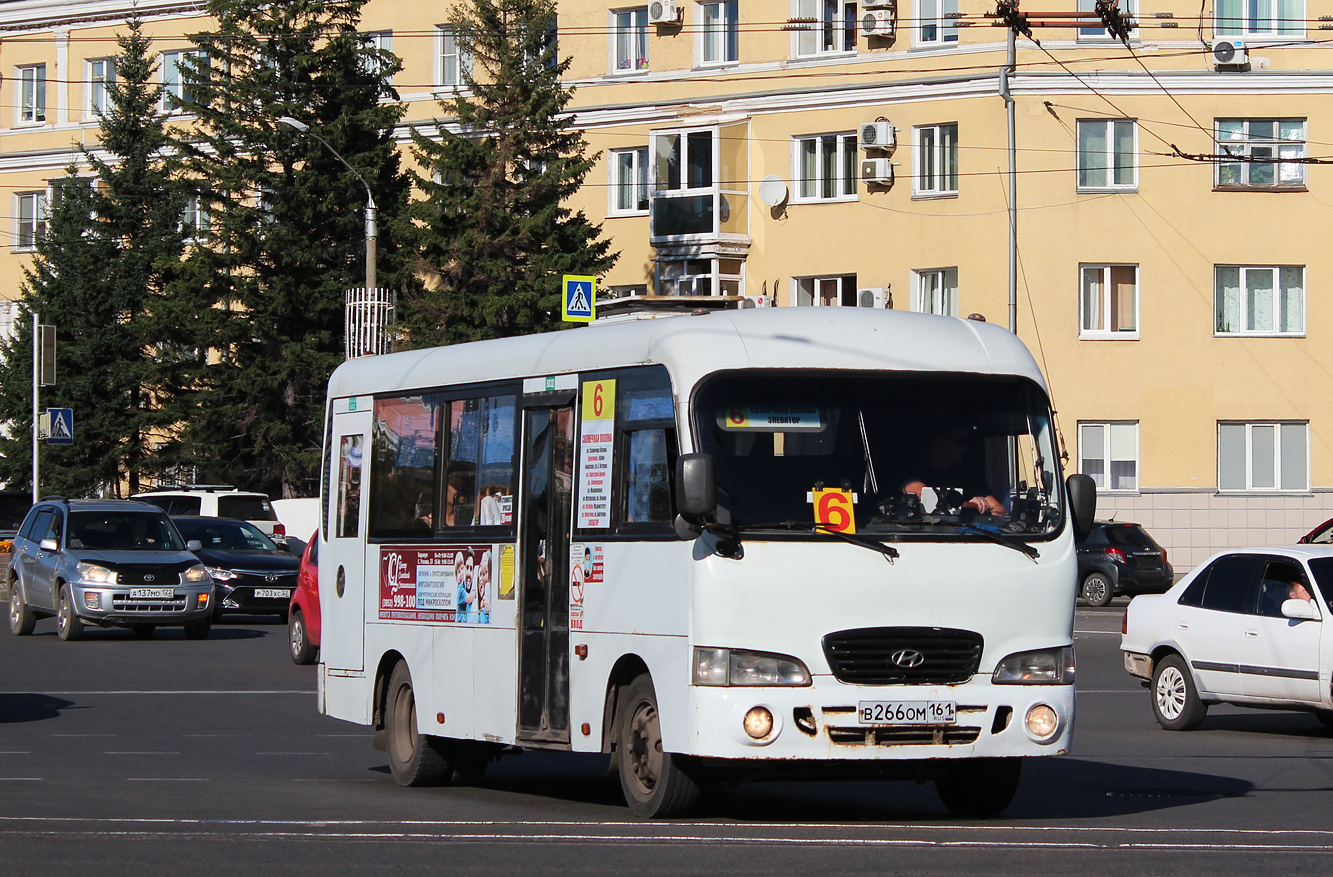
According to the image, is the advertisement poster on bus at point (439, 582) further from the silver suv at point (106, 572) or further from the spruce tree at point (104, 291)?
the spruce tree at point (104, 291)

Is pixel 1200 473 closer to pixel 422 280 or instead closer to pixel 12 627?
pixel 422 280

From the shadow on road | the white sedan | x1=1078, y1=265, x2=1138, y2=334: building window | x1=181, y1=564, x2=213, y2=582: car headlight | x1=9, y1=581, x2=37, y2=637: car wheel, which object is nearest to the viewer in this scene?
the white sedan

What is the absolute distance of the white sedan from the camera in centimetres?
1636

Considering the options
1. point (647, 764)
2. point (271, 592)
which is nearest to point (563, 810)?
point (647, 764)

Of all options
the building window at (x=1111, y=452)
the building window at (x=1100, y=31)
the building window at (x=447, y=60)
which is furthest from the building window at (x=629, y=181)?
the building window at (x=1111, y=452)

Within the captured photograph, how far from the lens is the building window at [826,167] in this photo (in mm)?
46969

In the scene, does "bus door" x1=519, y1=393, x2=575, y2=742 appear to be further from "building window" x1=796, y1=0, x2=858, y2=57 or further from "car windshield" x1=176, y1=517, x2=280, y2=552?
"building window" x1=796, y1=0, x2=858, y2=57

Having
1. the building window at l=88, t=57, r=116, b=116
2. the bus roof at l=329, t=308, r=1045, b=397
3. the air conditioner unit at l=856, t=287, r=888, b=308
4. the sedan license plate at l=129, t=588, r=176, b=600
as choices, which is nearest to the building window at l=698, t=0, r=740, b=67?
the air conditioner unit at l=856, t=287, r=888, b=308

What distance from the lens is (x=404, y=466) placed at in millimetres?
13578

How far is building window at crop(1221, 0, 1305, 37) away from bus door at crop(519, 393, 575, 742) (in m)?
35.6

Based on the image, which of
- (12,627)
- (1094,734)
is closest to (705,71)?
(12,627)

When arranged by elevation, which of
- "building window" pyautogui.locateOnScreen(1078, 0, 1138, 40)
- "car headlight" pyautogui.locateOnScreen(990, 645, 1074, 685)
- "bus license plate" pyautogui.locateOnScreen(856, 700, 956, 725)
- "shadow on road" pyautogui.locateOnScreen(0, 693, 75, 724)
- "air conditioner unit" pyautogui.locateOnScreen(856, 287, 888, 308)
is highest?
"building window" pyautogui.locateOnScreen(1078, 0, 1138, 40)

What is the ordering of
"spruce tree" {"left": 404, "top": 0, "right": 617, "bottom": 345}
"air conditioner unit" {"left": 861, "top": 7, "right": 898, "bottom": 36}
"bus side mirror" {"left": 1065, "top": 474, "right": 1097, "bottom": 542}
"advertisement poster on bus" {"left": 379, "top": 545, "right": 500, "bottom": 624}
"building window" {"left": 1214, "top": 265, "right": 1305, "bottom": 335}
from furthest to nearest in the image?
"spruce tree" {"left": 404, "top": 0, "right": 617, "bottom": 345} → "air conditioner unit" {"left": 861, "top": 7, "right": 898, "bottom": 36} → "building window" {"left": 1214, "top": 265, "right": 1305, "bottom": 335} → "advertisement poster on bus" {"left": 379, "top": 545, "right": 500, "bottom": 624} → "bus side mirror" {"left": 1065, "top": 474, "right": 1097, "bottom": 542}

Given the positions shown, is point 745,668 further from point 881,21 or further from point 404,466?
point 881,21
